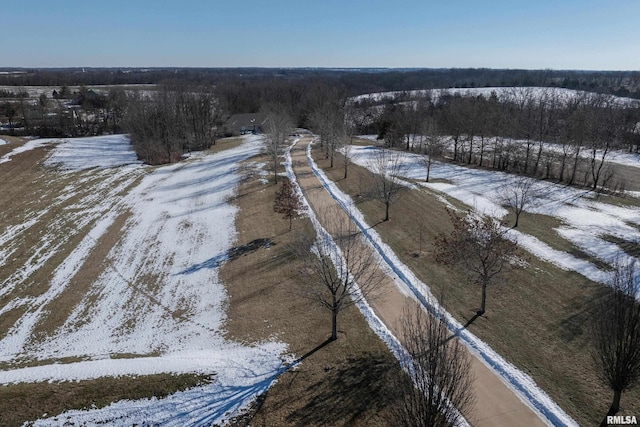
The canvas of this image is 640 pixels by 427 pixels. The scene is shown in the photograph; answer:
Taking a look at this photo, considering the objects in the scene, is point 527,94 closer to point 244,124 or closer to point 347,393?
point 244,124

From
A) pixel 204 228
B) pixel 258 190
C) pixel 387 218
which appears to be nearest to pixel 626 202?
pixel 387 218

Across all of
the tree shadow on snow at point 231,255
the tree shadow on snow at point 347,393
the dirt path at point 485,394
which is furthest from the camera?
the tree shadow on snow at point 231,255

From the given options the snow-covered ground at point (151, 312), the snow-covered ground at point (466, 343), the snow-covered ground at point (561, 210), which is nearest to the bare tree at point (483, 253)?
the snow-covered ground at point (466, 343)

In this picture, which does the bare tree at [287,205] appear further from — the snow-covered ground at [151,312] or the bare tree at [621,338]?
the bare tree at [621,338]

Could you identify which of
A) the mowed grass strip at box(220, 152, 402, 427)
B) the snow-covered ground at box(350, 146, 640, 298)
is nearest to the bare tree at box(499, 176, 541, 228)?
the snow-covered ground at box(350, 146, 640, 298)

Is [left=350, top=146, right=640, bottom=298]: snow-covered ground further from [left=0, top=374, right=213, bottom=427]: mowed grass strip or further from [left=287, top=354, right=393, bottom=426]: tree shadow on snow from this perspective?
[left=0, top=374, right=213, bottom=427]: mowed grass strip

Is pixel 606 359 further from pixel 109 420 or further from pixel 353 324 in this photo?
pixel 109 420

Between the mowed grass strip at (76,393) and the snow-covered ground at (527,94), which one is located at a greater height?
the snow-covered ground at (527,94)
